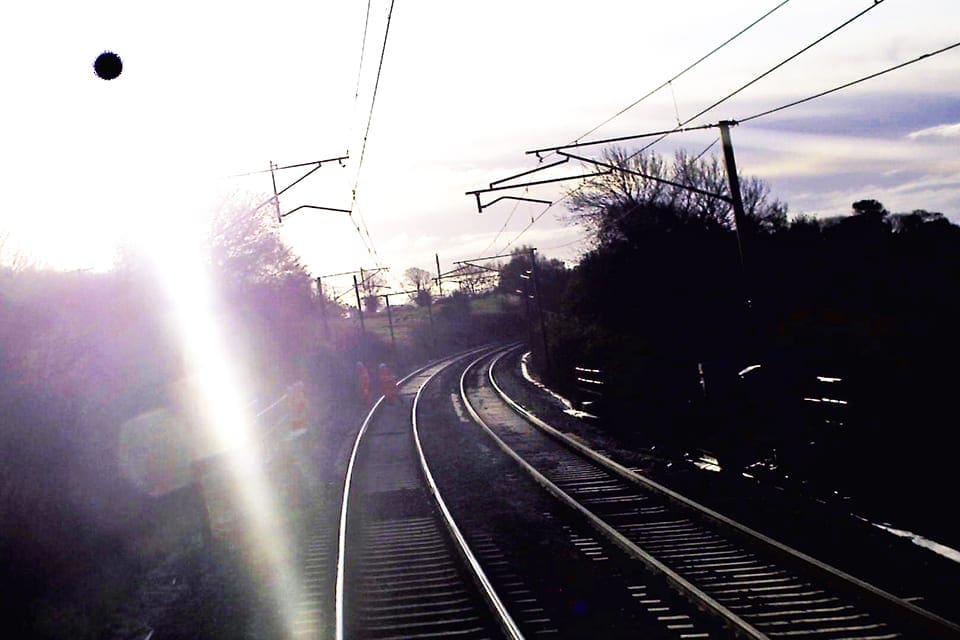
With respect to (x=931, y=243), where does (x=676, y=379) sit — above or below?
below

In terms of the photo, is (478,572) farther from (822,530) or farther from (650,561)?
(822,530)

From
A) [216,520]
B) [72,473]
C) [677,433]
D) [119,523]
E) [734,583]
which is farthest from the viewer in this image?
[677,433]

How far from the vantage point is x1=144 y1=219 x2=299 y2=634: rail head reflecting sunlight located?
1282 cm

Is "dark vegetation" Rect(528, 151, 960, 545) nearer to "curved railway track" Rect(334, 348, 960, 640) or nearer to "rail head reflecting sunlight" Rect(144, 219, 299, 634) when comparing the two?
"curved railway track" Rect(334, 348, 960, 640)

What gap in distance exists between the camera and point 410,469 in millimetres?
20625

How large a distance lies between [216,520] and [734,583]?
1001 centimetres

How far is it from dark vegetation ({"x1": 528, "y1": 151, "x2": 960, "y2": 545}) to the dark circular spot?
34.6ft

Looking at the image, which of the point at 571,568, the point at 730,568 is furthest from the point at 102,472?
the point at 730,568

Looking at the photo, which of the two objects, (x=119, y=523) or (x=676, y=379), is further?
(x=676, y=379)

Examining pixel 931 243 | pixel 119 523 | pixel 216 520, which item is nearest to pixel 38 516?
pixel 119 523

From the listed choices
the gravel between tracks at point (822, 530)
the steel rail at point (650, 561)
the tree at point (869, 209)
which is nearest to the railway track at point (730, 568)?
the steel rail at point (650, 561)

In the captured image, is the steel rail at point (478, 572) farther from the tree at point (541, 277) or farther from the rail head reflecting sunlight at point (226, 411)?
the tree at point (541, 277)

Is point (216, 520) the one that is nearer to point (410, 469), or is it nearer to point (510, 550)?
point (410, 469)

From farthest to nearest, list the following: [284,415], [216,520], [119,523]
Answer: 1. [284,415]
2. [216,520]
3. [119,523]
